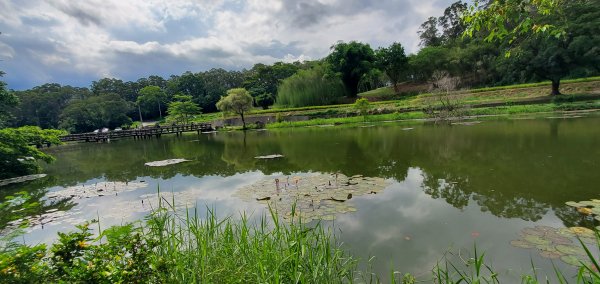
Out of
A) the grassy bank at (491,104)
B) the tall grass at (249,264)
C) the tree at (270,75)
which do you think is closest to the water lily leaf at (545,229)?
the tall grass at (249,264)

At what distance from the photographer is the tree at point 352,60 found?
44.6m

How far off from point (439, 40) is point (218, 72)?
163 ft

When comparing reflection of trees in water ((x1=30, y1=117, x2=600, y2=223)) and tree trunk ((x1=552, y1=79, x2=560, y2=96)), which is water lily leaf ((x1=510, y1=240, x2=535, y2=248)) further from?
tree trunk ((x1=552, y1=79, x2=560, y2=96))

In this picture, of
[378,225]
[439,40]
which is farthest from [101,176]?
[439,40]

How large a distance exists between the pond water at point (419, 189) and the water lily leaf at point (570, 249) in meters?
0.29

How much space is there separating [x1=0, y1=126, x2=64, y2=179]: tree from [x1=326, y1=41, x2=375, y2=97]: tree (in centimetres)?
3559

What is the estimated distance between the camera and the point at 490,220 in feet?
17.6

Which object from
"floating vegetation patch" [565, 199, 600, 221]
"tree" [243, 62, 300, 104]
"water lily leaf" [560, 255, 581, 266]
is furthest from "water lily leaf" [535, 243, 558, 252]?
"tree" [243, 62, 300, 104]

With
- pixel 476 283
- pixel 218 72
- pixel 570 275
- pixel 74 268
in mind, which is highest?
pixel 218 72

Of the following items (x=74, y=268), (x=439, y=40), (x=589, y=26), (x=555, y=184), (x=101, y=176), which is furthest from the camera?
(x=439, y=40)

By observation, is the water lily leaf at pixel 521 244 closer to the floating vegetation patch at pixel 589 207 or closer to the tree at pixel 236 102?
the floating vegetation patch at pixel 589 207

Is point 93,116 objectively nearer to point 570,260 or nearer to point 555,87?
point 570,260

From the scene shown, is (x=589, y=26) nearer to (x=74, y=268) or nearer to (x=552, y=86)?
(x=552, y=86)

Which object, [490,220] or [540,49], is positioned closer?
[490,220]
